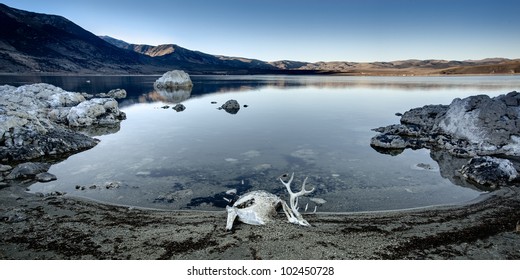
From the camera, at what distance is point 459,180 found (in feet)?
38.7

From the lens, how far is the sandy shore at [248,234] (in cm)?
586

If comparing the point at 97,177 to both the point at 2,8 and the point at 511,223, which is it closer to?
the point at 511,223

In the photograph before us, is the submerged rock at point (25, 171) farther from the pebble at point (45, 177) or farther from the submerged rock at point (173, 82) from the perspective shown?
the submerged rock at point (173, 82)

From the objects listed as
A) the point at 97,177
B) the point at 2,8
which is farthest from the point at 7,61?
the point at 97,177

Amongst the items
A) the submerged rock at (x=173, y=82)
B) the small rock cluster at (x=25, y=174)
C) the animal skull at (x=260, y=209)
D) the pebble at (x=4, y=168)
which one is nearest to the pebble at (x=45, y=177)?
the small rock cluster at (x=25, y=174)

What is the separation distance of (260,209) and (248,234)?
114cm

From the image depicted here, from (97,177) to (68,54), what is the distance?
7503 inches

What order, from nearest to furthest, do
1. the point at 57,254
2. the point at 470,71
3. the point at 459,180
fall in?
1. the point at 57,254
2. the point at 459,180
3. the point at 470,71

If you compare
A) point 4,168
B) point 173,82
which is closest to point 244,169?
point 4,168

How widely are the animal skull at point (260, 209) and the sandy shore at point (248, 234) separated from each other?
23cm

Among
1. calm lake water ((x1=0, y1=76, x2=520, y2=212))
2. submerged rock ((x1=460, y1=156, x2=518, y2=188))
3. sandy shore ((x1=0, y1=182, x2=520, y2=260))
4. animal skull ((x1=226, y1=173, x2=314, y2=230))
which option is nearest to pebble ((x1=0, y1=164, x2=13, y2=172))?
calm lake water ((x1=0, y1=76, x2=520, y2=212))

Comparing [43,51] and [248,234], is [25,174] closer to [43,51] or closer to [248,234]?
[248,234]

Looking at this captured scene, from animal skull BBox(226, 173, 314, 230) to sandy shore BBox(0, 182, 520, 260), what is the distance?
0.74ft

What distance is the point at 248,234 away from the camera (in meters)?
6.71
